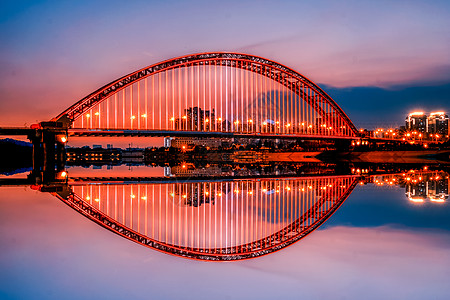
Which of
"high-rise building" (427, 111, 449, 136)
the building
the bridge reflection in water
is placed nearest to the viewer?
the bridge reflection in water

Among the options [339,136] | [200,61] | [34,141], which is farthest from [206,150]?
[34,141]

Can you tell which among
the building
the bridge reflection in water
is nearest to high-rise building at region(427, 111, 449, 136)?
the building

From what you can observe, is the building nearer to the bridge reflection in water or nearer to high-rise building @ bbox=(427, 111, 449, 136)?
the bridge reflection in water

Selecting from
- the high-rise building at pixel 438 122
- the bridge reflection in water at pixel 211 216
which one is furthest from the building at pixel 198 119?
the high-rise building at pixel 438 122

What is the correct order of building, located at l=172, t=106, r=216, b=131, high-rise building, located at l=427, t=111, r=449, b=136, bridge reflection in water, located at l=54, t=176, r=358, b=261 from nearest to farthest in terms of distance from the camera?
1. bridge reflection in water, located at l=54, t=176, r=358, b=261
2. building, located at l=172, t=106, r=216, b=131
3. high-rise building, located at l=427, t=111, r=449, b=136

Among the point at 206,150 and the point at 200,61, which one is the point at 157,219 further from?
the point at 206,150

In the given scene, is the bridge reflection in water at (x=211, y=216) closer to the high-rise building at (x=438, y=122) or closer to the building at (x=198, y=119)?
the building at (x=198, y=119)

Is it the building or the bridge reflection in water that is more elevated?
the building
